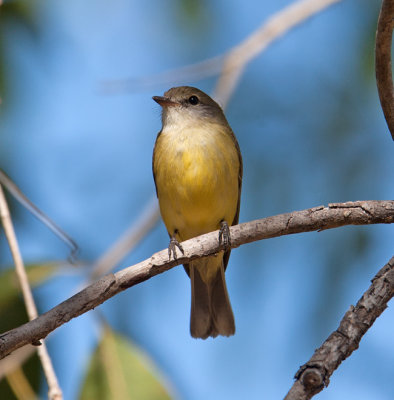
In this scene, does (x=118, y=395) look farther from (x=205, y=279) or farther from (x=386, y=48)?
(x=386, y=48)

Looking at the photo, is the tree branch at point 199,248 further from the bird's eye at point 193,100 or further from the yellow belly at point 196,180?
the bird's eye at point 193,100

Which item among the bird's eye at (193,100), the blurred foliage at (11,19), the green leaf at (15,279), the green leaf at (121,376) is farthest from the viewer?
the blurred foliage at (11,19)

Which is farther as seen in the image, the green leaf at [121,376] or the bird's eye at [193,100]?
the bird's eye at [193,100]

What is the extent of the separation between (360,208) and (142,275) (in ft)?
3.80

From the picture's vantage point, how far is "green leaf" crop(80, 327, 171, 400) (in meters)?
4.18

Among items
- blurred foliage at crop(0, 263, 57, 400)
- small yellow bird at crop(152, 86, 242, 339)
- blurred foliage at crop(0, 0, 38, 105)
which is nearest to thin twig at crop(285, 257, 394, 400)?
small yellow bird at crop(152, 86, 242, 339)

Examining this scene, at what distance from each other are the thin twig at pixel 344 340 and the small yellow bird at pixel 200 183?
172cm

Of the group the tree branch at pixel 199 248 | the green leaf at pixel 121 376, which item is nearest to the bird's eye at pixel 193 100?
the green leaf at pixel 121 376

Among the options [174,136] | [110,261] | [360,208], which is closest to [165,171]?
[174,136]

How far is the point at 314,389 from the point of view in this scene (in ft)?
7.59

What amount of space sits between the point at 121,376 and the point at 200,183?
1509mm

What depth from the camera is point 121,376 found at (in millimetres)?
4262

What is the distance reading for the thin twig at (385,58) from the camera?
2.89 m

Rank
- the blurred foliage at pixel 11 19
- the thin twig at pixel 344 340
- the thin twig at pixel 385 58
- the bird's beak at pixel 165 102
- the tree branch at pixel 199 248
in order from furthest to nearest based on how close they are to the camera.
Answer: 1. the blurred foliage at pixel 11 19
2. the bird's beak at pixel 165 102
3. the thin twig at pixel 385 58
4. the tree branch at pixel 199 248
5. the thin twig at pixel 344 340
